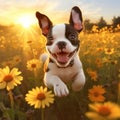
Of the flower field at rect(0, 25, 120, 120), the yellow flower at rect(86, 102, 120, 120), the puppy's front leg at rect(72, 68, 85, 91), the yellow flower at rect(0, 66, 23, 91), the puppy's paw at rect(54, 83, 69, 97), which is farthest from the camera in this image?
the puppy's front leg at rect(72, 68, 85, 91)

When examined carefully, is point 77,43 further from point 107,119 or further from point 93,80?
point 107,119

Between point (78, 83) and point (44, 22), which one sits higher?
point (44, 22)

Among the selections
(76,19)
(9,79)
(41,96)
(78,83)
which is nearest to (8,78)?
(9,79)

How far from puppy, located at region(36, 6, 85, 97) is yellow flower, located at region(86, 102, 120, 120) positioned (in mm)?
1773

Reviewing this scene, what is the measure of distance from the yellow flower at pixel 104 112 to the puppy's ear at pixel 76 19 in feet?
7.69

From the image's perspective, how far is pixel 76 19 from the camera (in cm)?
351

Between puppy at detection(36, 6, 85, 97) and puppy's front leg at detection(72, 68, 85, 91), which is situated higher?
puppy at detection(36, 6, 85, 97)

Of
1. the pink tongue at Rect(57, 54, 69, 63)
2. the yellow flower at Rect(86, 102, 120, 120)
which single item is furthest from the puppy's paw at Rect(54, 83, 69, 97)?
the yellow flower at Rect(86, 102, 120, 120)

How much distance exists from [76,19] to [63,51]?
555 mm

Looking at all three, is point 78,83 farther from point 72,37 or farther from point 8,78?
point 8,78

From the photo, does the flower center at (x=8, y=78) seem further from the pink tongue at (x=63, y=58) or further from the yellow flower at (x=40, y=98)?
the pink tongue at (x=63, y=58)

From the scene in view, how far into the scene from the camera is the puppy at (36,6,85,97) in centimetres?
311

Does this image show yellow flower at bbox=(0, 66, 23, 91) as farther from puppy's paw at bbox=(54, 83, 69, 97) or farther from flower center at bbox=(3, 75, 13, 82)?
puppy's paw at bbox=(54, 83, 69, 97)

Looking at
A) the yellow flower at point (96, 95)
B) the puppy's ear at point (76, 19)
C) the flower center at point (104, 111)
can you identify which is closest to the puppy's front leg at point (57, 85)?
the yellow flower at point (96, 95)
